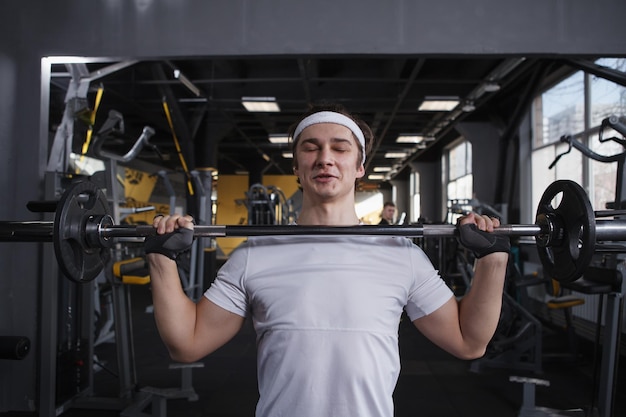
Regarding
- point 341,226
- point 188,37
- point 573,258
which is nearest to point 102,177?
point 188,37

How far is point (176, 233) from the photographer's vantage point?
42.0 inches

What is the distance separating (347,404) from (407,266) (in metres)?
0.32

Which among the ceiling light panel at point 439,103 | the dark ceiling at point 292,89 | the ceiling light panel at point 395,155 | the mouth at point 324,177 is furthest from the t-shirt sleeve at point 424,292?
the ceiling light panel at point 395,155

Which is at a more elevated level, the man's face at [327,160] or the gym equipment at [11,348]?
the man's face at [327,160]

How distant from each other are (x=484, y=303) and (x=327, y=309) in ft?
1.14

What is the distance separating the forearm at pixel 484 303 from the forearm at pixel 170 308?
0.62 meters

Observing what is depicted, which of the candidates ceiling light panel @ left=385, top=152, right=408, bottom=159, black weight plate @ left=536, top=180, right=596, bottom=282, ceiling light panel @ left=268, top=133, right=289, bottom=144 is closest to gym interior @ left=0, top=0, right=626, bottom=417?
black weight plate @ left=536, top=180, right=596, bottom=282

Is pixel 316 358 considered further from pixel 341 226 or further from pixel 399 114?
pixel 399 114

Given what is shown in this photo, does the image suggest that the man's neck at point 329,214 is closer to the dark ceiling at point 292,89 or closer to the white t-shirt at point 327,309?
the white t-shirt at point 327,309

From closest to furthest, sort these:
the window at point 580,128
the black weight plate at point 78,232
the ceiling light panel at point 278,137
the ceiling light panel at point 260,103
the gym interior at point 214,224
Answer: the black weight plate at point 78,232, the gym interior at point 214,224, the window at point 580,128, the ceiling light panel at point 260,103, the ceiling light panel at point 278,137

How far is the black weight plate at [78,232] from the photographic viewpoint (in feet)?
3.71

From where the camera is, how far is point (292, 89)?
20.0 ft

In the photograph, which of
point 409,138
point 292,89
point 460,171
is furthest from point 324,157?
point 460,171

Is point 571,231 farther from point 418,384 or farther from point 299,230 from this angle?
point 418,384
